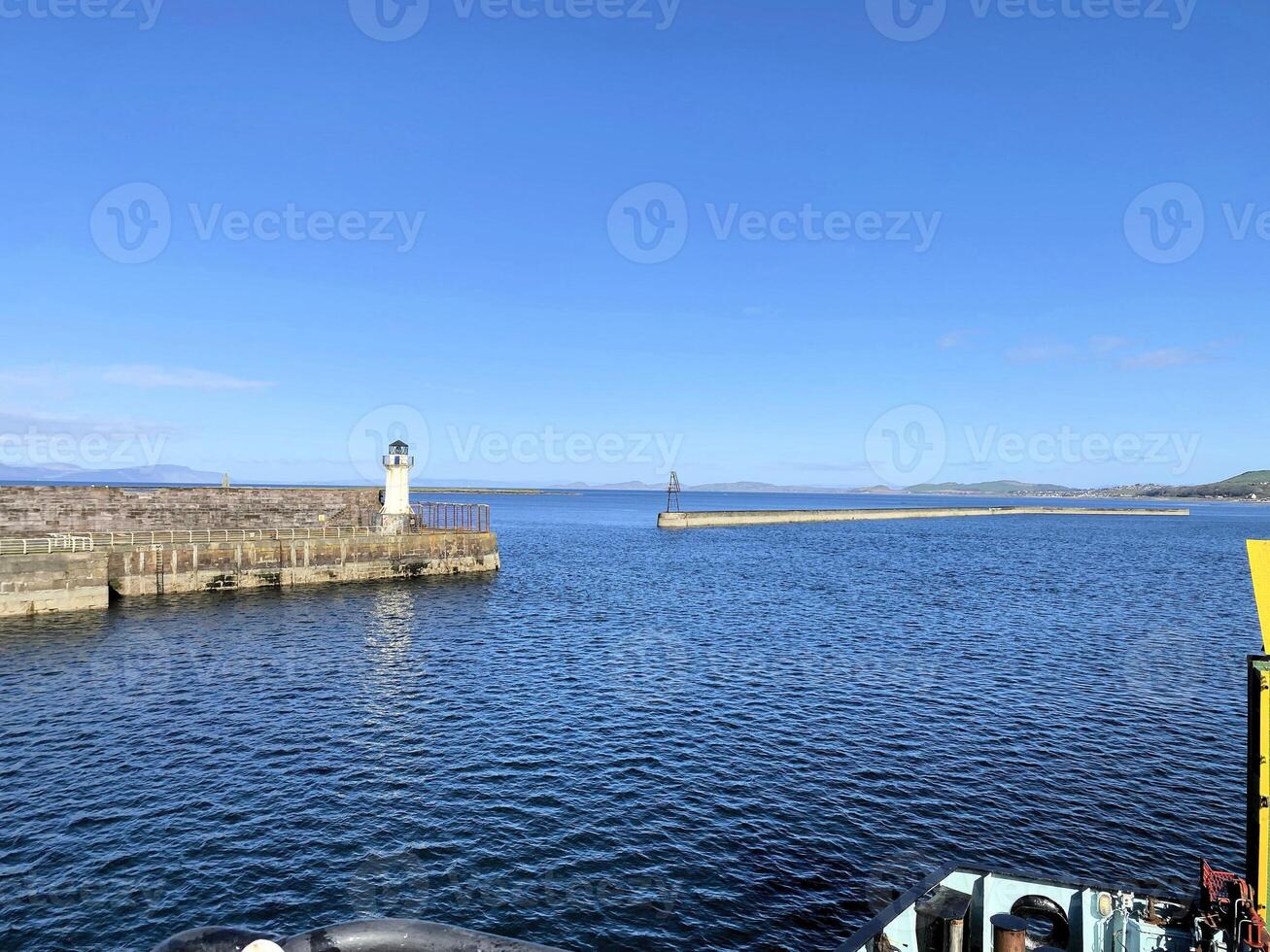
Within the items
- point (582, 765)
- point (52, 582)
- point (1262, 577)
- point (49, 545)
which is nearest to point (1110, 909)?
point (1262, 577)

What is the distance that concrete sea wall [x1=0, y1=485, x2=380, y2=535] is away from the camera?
51625mm

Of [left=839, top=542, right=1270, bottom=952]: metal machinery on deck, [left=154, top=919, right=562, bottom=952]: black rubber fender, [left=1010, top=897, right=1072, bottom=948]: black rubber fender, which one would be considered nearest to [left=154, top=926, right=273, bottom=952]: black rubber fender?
[left=154, top=919, right=562, bottom=952]: black rubber fender

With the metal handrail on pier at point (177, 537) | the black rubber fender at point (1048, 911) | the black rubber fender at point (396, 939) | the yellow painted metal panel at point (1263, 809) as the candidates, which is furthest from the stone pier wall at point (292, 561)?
the yellow painted metal panel at point (1263, 809)

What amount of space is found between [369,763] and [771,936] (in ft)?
43.5

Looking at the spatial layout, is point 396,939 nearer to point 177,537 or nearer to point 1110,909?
point 1110,909

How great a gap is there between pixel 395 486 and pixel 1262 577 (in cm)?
5878

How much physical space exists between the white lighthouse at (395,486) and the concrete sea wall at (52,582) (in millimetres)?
20876

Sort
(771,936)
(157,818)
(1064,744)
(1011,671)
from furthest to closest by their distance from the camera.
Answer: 1. (1011,671)
2. (1064,744)
3. (157,818)
4. (771,936)

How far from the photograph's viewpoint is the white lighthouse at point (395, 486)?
197 ft

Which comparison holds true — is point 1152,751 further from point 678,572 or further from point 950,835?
point 678,572

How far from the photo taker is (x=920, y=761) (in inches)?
889

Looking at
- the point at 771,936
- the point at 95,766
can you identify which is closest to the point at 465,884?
the point at 771,936

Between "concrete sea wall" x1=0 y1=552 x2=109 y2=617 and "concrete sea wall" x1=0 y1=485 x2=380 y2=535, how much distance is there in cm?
1301

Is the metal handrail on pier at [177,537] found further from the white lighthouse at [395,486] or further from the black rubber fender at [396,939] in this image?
the black rubber fender at [396,939]
